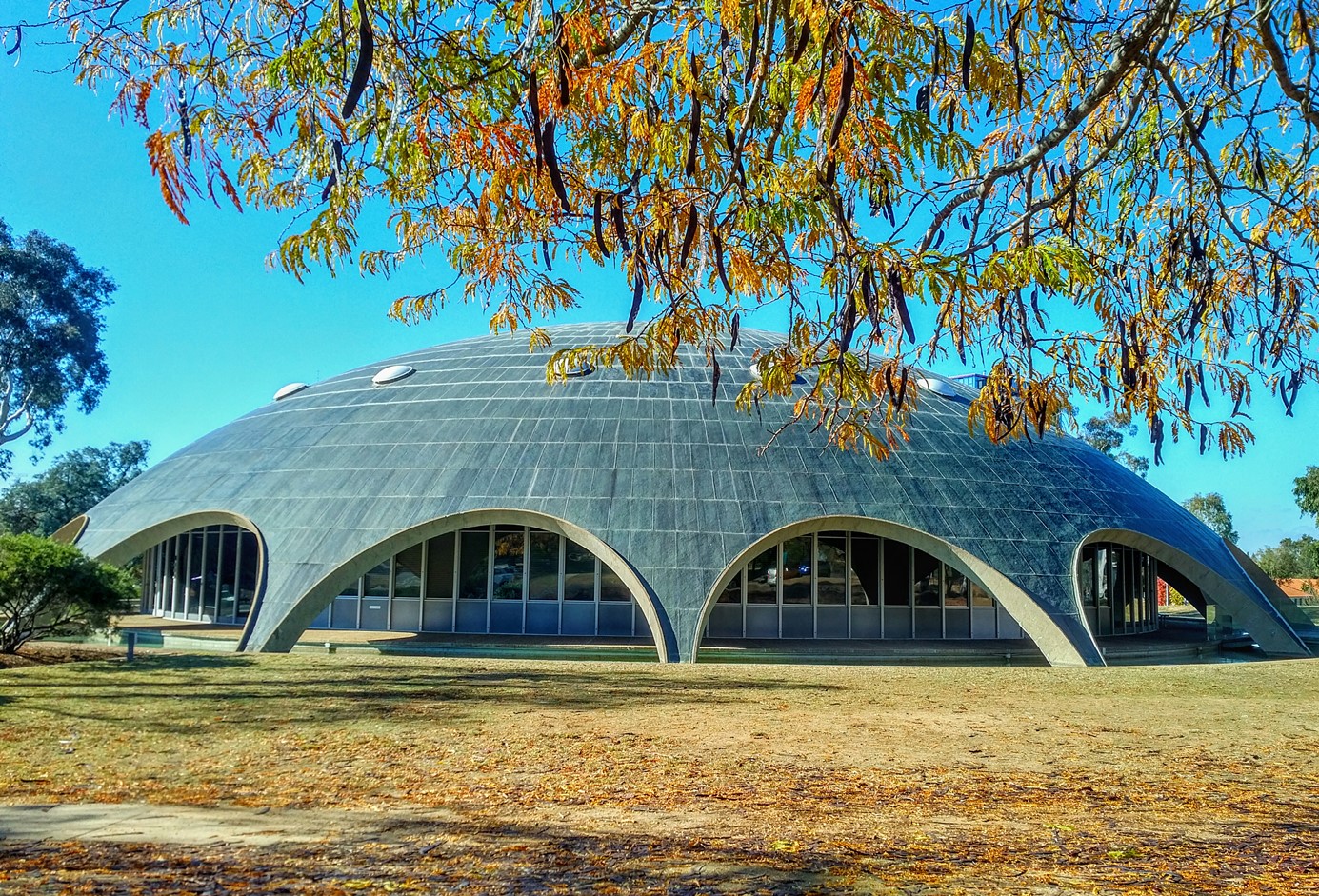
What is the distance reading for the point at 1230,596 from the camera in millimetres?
20922

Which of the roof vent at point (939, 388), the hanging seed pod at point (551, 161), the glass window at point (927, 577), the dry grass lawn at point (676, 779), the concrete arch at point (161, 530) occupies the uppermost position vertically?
the roof vent at point (939, 388)

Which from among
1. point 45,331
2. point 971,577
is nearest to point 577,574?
point 971,577

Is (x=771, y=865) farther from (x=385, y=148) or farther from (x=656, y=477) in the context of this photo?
(x=656, y=477)

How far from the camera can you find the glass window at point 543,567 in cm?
2108

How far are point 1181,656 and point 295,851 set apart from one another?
21886 mm

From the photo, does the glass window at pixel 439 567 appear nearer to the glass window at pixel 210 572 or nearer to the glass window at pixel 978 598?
the glass window at pixel 210 572

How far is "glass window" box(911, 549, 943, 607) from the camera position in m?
22.4

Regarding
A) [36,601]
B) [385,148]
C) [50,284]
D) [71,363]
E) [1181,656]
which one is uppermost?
[50,284]

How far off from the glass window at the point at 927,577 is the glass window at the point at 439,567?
36.5 ft

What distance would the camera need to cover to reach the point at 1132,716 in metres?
11.0

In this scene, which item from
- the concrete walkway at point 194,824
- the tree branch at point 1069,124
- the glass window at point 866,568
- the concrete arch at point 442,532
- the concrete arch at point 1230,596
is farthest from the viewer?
the glass window at point 866,568

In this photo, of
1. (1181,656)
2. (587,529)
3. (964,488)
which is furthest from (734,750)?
(1181,656)

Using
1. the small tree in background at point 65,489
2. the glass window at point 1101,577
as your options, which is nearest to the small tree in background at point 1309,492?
the glass window at point 1101,577

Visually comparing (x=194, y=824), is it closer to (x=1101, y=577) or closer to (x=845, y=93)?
(x=845, y=93)
